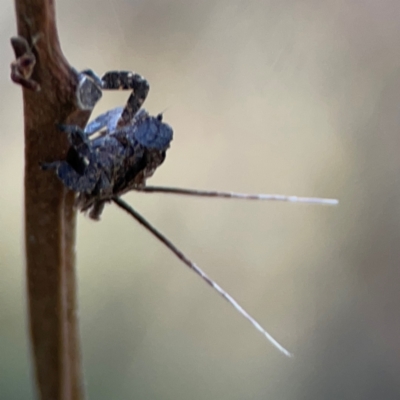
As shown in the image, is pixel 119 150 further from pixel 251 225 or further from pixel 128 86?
pixel 251 225

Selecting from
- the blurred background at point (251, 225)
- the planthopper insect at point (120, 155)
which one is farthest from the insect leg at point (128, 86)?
the blurred background at point (251, 225)

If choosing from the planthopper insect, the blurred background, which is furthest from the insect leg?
the blurred background

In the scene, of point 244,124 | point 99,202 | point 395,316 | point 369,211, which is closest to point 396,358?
point 395,316

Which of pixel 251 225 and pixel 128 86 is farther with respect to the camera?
pixel 251 225

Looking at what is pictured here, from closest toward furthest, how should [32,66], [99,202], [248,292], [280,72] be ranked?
[32,66]
[99,202]
[280,72]
[248,292]

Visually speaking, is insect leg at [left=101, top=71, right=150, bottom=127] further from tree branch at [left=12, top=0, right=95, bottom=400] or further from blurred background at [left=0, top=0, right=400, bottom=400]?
blurred background at [left=0, top=0, right=400, bottom=400]

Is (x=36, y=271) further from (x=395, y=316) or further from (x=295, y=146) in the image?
(x=395, y=316)

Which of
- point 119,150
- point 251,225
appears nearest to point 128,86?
point 119,150
